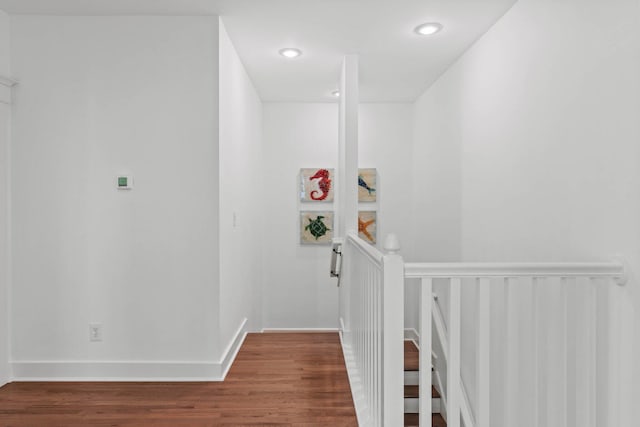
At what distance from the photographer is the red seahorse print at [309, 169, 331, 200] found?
16.8 feet

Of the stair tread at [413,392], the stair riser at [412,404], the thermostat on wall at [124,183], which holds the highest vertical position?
the thermostat on wall at [124,183]

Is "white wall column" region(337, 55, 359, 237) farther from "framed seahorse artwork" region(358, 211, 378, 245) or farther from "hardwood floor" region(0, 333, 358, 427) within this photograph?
"framed seahorse artwork" region(358, 211, 378, 245)

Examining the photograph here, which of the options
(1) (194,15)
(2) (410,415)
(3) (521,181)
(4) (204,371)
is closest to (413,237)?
(2) (410,415)

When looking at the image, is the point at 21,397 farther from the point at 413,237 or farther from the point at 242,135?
the point at 413,237

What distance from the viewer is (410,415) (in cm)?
396

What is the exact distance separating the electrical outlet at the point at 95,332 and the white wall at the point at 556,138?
2.58m

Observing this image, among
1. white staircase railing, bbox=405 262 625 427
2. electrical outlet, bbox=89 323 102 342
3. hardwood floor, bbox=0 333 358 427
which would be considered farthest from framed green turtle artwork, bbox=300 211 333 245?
white staircase railing, bbox=405 262 625 427

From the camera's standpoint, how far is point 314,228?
5.13m

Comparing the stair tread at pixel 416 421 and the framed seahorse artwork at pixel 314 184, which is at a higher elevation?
the framed seahorse artwork at pixel 314 184

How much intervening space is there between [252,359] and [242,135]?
1818mm

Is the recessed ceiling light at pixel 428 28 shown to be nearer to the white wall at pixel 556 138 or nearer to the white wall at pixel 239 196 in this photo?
the white wall at pixel 556 138

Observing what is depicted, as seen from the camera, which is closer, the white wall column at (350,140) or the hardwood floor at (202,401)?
the hardwood floor at (202,401)

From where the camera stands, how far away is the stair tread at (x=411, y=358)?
4020 millimetres

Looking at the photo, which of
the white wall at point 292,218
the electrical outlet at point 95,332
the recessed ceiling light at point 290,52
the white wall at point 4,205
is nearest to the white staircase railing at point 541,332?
the electrical outlet at point 95,332
